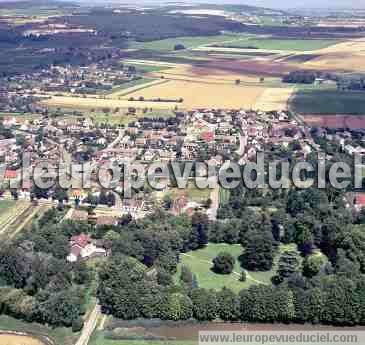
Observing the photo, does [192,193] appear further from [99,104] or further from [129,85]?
[129,85]

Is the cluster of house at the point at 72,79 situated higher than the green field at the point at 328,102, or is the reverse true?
the green field at the point at 328,102

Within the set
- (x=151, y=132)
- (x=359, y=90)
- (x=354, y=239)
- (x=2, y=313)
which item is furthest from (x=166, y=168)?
(x=359, y=90)

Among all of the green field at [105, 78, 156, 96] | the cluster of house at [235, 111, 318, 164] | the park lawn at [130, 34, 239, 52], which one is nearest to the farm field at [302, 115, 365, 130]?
the cluster of house at [235, 111, 318, 164]

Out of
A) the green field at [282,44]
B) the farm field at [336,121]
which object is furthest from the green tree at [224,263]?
the green field at [282,44]

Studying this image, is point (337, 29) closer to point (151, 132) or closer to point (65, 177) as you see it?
point (151, 132)

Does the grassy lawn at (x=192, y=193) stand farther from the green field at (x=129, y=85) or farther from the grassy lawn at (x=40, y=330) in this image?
the green field at (x=129, y=85)
